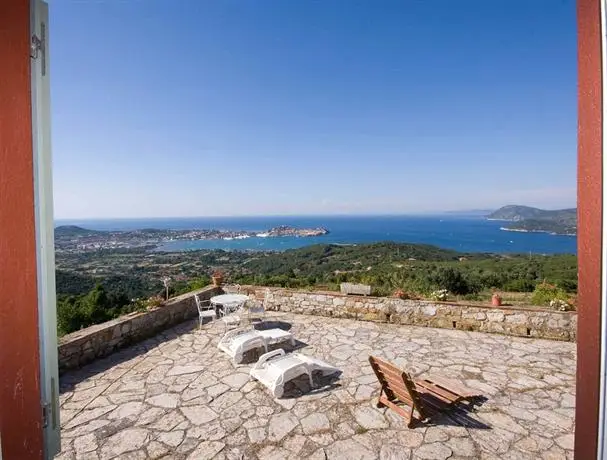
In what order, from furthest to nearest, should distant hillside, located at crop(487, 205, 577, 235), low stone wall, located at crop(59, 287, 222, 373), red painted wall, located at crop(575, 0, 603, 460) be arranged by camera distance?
distant hillside, located at crop(487, 205, 577, 235) < low stone wall, located at crop(59, 287, 222, 373) < red painted wall, located at crop(575, 0, 603, 460)

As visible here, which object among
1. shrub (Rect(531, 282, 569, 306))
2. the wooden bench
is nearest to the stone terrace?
the wooden bench

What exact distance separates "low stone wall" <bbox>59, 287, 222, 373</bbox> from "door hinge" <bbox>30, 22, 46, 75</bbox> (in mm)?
4852

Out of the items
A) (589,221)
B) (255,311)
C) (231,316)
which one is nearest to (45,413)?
(589,221)

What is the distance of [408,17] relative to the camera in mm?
6145

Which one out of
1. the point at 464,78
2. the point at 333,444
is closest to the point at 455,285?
the point at 464,78

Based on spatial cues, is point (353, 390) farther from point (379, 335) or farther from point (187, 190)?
point (187, 190)

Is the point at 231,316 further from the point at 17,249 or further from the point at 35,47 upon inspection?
the point at 35,47

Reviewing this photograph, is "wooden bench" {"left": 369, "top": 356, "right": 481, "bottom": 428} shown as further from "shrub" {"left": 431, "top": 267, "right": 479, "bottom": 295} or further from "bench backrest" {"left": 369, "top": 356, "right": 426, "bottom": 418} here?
"shrub" {"left": 431, "top": 267, "right": 479, "bottom": 295}

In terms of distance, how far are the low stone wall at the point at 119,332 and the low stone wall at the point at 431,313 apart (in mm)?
1893

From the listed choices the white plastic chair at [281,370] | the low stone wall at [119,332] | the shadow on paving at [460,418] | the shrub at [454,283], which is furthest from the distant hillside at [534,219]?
the low stone wall at [119,332]

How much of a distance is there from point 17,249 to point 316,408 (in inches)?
140

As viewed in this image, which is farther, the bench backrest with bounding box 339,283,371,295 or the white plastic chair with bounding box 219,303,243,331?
the bench backrest with bounding box 339,283,371,295

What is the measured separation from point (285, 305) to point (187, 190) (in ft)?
95.3

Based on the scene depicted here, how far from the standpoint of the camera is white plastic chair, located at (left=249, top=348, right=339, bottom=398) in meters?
3.94
